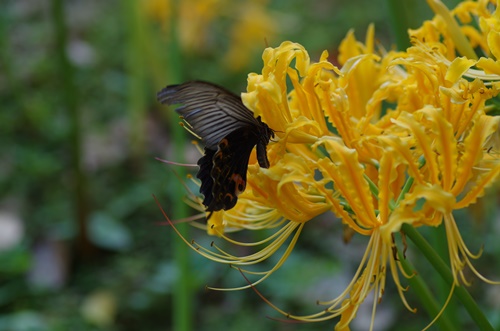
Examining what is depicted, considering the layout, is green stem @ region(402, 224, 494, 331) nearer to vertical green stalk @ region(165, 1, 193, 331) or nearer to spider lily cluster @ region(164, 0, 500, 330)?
spider lily cluster @ region(164, 0, 500, 330)

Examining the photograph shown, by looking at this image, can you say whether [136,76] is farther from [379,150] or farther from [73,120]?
[379,150]

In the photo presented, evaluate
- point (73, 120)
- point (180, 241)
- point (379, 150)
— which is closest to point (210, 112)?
point (379, 150)

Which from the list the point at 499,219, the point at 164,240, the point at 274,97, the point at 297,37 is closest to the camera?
the point at 274,97

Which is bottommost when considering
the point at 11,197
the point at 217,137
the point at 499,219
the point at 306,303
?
the point at 11,197

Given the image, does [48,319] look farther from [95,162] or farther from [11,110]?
[11,110]

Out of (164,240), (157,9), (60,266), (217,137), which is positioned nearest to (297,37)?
(157,9)

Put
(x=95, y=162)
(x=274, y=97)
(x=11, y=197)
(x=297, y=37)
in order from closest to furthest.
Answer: (x=274, y=97)
(x=11, y=197)
(x=95, y=162)
(x=297, y=37)
